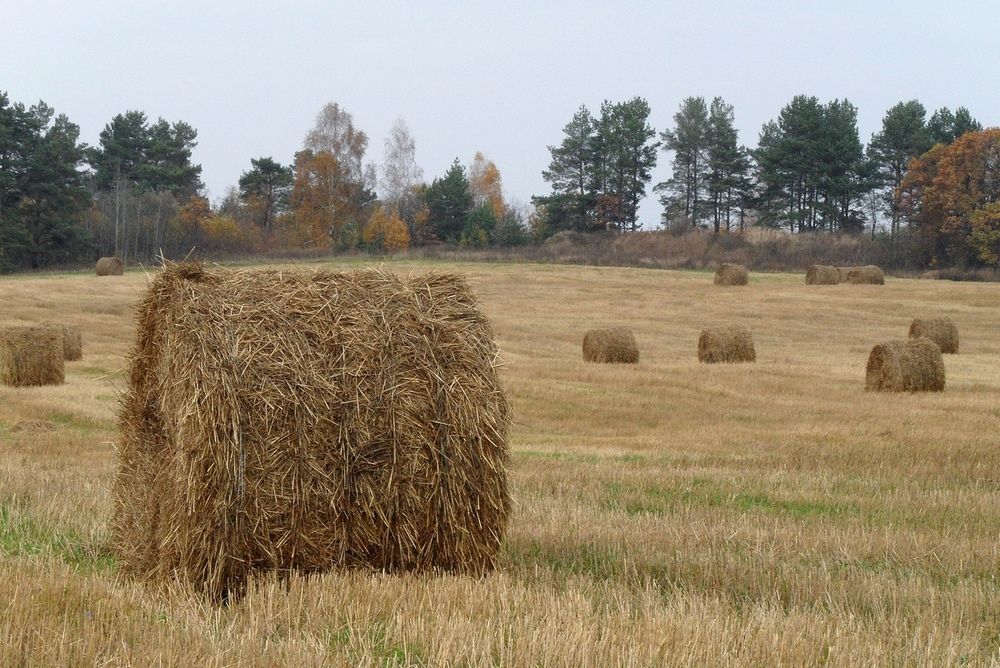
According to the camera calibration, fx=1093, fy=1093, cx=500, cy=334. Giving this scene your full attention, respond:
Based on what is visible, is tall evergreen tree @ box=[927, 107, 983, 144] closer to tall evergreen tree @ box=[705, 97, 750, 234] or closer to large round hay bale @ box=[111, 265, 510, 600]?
tall evergreen tree @ box=[705, 97, 750, 234]

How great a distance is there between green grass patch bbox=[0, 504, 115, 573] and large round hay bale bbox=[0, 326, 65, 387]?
12170 mm

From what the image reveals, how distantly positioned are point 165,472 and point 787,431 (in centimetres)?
1056

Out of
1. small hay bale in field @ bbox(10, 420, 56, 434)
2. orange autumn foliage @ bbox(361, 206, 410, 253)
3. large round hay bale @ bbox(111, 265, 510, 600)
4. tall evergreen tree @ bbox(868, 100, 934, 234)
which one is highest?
tall evergreen tree @ bbox(868, 100, 934, 234)

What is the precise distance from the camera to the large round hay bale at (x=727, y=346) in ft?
84.2

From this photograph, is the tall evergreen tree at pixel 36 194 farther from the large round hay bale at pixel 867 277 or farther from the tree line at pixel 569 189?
the large round hay bale at pixel 867 277

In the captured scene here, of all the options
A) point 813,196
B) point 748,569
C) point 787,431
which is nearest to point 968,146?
point 813,196

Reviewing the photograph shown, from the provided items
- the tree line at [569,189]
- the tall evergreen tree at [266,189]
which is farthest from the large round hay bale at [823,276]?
the tall evergreen tree at [266,189]

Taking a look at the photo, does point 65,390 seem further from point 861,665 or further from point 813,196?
point 813,196

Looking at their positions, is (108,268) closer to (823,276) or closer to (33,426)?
(823,276)

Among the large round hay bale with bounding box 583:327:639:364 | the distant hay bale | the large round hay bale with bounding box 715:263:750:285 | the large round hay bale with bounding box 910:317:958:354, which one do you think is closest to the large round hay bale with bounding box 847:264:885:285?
the large round hay bale with bounding box 715:263:750:285

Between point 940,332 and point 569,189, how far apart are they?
190ft

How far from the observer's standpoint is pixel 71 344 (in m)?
24.1

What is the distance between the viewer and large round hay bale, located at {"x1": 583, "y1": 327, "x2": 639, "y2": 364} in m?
25.3

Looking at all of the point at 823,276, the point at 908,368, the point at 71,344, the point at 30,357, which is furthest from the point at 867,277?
the point at 30,357
